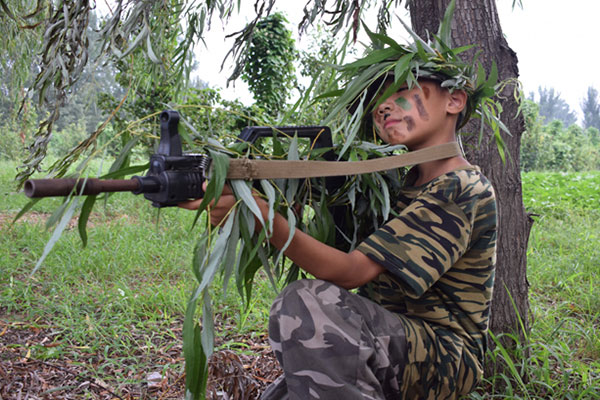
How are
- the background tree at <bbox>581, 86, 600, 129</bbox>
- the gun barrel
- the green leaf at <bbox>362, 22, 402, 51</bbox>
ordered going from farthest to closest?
the background tree at <bbox>581, 86, 600, 129</bbox> → the green leaf at <bbox>362, 22, 402, 51</bbox> → the gun barrel

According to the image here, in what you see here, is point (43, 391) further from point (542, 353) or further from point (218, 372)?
point (542, 353)

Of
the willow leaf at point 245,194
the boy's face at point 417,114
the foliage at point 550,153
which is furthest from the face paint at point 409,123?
the foliage at point 550,153

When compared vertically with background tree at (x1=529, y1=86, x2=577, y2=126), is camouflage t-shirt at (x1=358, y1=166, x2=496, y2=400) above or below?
below

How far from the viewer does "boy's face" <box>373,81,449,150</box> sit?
128 cm

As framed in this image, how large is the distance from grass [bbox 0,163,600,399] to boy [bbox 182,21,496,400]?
0.50 m

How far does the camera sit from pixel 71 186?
2.79ft

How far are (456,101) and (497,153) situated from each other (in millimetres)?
646

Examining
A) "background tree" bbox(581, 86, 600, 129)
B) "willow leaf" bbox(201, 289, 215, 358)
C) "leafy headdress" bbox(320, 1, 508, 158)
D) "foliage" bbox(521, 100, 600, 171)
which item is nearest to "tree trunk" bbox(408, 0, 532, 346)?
"leafy headdress" bbox(320, 1, 508, 158)

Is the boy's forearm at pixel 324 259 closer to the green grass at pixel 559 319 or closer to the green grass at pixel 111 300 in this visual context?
the green grass at pixel 111 300

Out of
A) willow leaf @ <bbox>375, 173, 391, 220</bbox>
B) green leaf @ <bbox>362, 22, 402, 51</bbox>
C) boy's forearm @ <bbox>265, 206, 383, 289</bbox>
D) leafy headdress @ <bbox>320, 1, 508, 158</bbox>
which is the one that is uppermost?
green leaf @ <bbox>362, 22, 402, 51</bbox>

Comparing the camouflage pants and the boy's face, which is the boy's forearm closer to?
the camouflage pants

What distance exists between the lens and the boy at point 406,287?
1073mm

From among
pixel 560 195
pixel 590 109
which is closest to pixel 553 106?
pixel 590 109

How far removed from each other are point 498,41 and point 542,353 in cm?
126
